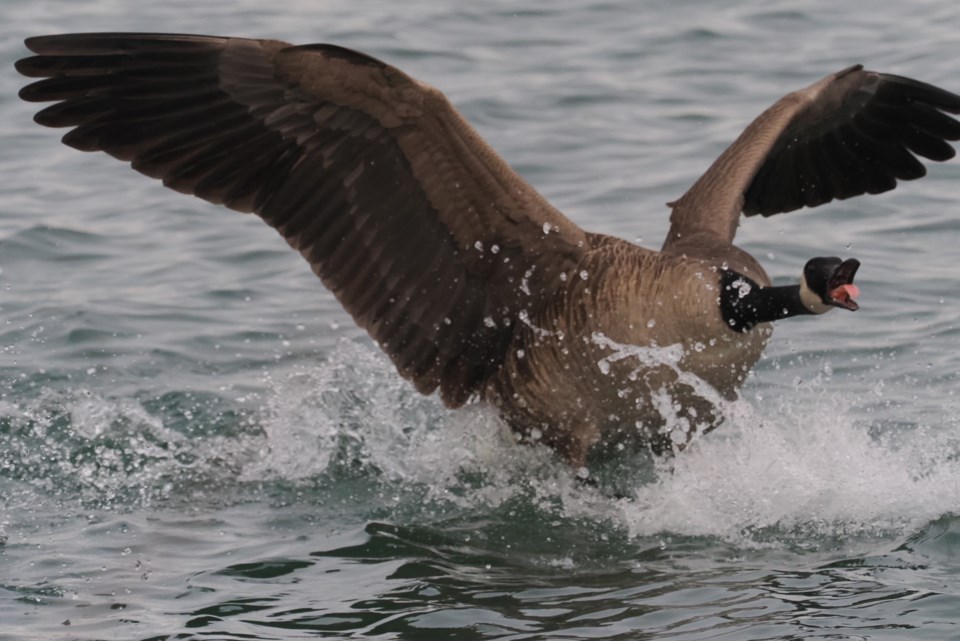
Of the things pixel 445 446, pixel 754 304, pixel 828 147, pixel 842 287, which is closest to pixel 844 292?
pixel 842 287

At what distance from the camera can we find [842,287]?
23.0ft

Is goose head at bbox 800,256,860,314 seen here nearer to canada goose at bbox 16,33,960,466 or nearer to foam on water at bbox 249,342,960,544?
canada goose at bbox 16,33,960,466

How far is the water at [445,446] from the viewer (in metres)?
6.74

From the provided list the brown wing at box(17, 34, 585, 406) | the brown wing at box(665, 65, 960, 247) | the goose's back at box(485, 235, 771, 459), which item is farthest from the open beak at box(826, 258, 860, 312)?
the brown wing at box(665, 65, 960, 247)

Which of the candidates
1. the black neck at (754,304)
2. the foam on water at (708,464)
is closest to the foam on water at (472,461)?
the foam on water at (708,464)

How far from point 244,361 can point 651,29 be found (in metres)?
7.99

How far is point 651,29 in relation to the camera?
54.8 feet

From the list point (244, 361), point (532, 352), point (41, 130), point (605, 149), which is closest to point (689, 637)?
point (532, 352)

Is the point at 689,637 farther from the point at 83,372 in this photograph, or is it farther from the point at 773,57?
the point at 773,57

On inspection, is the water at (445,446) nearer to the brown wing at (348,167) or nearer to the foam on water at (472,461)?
the foam on water at (472,461)

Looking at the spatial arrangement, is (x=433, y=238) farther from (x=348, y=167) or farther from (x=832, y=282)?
(x=832, y=282)

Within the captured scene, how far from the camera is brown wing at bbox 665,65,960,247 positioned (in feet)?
29.4

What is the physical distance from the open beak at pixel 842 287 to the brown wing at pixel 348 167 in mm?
1401

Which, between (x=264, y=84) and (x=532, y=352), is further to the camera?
(x=532, y=352)
